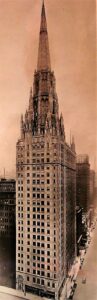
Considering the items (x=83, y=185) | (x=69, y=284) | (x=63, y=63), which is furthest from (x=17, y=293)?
(x=63, y=63)

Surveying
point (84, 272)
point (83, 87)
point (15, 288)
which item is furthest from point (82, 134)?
point (15, 288)

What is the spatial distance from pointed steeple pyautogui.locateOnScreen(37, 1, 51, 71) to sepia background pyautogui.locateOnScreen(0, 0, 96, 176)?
0.03 m

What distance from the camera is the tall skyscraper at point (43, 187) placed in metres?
2.79

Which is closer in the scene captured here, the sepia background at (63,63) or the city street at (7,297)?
the sepia background at (63,63)

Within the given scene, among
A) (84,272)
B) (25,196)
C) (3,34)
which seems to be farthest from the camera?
(3,34)

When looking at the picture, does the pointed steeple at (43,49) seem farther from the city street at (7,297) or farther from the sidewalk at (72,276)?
the city street at (7,297)

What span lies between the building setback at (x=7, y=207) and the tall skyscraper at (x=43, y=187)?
0.06 metres

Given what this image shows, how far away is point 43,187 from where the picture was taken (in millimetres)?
2842

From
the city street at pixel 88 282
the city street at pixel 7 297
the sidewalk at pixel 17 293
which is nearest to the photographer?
the city street at pixel 88 282

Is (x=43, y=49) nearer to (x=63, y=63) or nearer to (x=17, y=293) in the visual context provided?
(x=63, y=63)

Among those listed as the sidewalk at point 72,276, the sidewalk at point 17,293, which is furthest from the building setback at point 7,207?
the sidewalk at point 72,276

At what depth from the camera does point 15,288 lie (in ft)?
9.78

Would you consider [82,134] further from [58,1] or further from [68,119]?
[58,1]

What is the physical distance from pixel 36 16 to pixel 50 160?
3.49 ft
